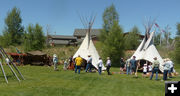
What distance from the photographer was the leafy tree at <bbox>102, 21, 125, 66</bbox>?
30719 millimetres

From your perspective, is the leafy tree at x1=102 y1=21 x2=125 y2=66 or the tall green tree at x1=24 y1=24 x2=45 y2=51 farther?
the tall green tree at x1=24 y1=24 x2=45 y2=51

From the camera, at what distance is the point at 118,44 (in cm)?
3105

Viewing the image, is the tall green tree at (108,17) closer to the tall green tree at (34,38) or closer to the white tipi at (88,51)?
the tall green tree at (34,38)

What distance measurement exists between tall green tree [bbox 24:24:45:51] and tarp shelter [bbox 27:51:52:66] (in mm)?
13801

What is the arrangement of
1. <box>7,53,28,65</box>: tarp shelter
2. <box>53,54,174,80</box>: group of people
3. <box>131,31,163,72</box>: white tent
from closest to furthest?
1. <box>53,54,174,80</box>: group of people
2. <box>131,31,163,72</box>: white tent
3. <box>7,53,28,65</box>: tarp shelter

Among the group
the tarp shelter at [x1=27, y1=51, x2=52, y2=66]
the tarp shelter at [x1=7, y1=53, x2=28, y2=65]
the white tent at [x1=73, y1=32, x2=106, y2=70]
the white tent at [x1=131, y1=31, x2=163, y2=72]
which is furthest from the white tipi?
the tarp shelter at [x1=7, y1=53, x2=28, y2=65]

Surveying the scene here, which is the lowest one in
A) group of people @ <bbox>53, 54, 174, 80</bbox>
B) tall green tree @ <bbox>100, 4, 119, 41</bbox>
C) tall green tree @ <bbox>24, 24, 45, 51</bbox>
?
group of people @ <bbox>53, 54, 174, 80</bbox>

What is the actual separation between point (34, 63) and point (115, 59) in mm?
12334

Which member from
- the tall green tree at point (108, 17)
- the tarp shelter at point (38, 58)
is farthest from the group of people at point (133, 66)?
the tall green tree at point (108, 17)

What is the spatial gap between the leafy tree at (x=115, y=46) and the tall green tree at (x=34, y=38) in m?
13.8

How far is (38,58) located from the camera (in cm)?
2453

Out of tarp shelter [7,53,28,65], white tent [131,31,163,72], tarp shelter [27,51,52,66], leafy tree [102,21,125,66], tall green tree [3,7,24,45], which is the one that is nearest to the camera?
white tent [131,31,163,72]

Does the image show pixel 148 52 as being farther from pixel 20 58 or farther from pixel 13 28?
pixel 13 28

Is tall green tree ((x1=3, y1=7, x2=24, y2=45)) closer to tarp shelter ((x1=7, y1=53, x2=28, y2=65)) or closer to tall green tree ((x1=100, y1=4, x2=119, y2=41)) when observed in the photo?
tall green tree ((x1=100, y1=4, x2=119, y2=41))
